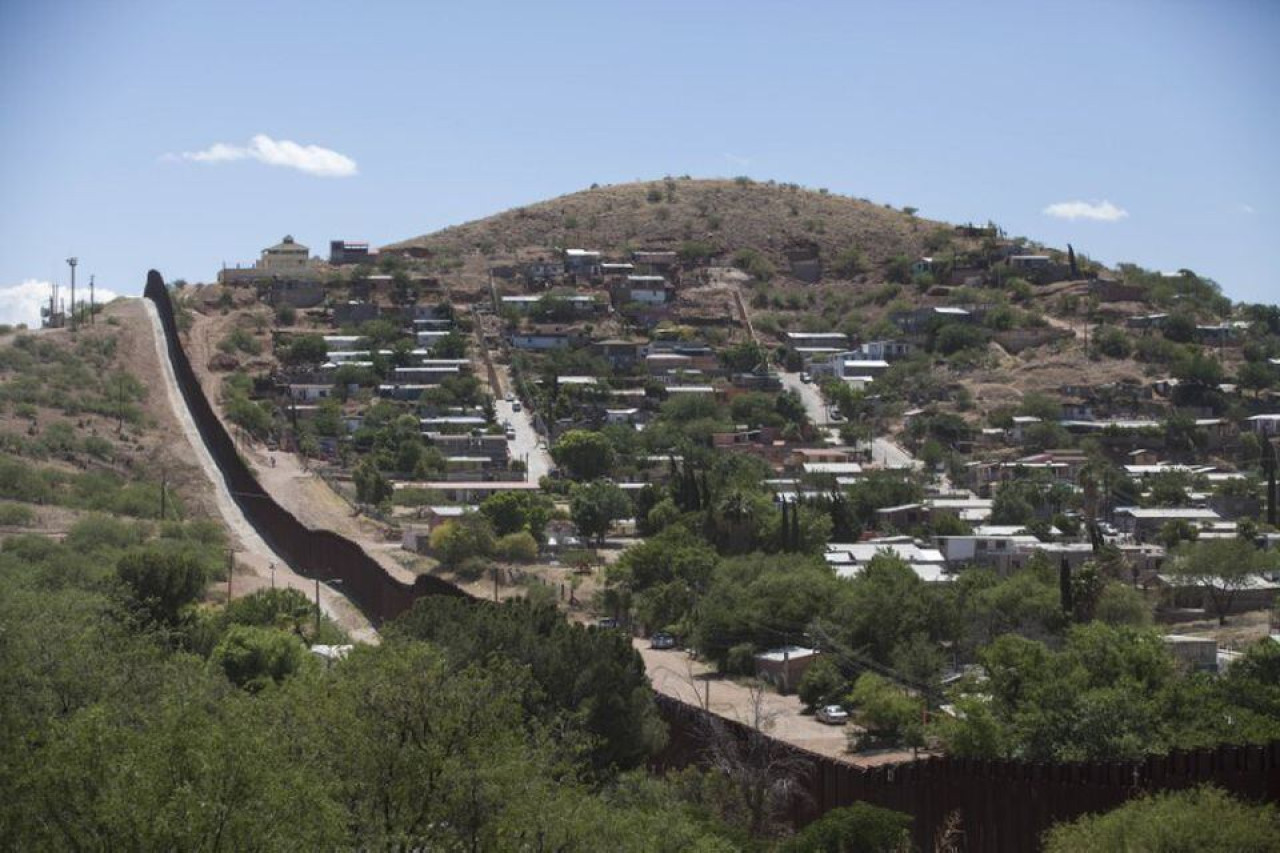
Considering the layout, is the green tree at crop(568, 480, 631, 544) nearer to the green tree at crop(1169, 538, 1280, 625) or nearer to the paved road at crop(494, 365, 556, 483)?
the paved road at crop(494, 365, 556, 483)

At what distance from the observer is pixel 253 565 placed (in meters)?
77.7

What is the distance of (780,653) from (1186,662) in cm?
1153

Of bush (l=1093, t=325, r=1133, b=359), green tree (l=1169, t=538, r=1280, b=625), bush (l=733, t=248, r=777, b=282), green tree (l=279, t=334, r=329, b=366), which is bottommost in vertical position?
green tree (l=1169, t=538, r=1280, b=625)

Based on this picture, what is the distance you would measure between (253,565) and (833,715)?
28413mm

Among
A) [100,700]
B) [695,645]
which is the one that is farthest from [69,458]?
[100,700]

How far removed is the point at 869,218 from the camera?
563 feet

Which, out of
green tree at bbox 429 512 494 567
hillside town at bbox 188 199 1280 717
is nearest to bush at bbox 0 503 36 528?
hillside town at bbox 188 199 1280 717

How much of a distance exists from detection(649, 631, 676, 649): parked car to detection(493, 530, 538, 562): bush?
1327 cm

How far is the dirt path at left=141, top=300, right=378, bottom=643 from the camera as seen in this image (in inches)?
2714

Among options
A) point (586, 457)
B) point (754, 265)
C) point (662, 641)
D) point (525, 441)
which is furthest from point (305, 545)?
point (754, 265)

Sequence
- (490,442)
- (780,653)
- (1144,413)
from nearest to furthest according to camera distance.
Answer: (780,653) < (490,442) < (1144,413)

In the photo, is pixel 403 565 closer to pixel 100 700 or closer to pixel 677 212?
pixel 100 700

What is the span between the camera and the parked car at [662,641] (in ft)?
224

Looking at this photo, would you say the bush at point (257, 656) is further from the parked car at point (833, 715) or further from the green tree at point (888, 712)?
the green tree at point (888, 712)
